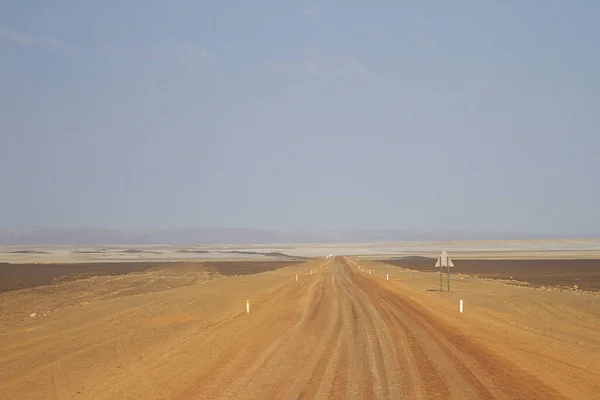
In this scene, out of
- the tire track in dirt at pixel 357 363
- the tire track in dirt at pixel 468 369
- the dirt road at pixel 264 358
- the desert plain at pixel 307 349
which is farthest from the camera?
the desert plain at pixel 307 349

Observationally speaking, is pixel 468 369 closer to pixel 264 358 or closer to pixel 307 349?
pixel 307 349

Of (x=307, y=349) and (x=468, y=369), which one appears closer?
(x=468, y=369)

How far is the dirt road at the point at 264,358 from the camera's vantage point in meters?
12.8

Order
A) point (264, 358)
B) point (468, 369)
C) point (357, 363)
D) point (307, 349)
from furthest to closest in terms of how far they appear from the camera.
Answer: point (307, 349)
point (264, 358)
point (357, 363)
point (468, 369)

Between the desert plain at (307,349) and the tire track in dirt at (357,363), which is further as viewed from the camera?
the desert plain at (307,349)

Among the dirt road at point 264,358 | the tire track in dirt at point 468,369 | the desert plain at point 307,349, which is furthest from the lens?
the desert plain at point 307,349

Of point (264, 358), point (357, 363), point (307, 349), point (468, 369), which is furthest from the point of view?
point (307, 349)

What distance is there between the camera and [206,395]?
485 inches

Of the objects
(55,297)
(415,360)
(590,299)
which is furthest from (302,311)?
(55,297)

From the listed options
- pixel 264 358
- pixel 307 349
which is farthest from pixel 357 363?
pixel 307 349

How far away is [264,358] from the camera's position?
16609 mm

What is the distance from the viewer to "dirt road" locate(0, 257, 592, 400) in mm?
12812

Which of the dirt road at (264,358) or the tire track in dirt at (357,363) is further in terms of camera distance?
the dirt road at (264,358)

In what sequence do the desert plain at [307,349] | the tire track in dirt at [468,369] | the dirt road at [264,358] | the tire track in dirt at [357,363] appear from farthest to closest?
the desert plain at [307,349]
the dirt road at [264,358]
the tire track in dirt at [357,363]
the tire track in dirt at [468,369]
